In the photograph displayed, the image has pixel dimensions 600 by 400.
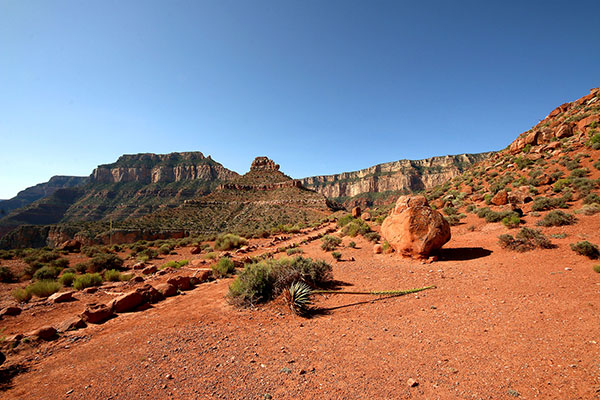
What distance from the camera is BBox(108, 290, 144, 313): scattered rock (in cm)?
670

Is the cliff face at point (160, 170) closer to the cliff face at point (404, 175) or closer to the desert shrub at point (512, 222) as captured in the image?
the cliff face at point (404, 175)

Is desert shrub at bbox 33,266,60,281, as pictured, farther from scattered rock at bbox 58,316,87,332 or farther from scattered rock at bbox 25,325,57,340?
scattered rock at bbox 25,325,57,340

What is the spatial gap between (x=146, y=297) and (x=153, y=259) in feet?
Result: 35.8

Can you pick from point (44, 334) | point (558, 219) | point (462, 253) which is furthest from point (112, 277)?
point (558, 219)

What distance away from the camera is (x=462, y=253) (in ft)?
30.3

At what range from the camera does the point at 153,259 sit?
651 inches

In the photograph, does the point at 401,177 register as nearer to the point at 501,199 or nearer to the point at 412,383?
the point at 501,199

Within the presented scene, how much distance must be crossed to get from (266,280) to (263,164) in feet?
277

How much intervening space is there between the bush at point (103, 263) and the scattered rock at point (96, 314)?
9.09 m

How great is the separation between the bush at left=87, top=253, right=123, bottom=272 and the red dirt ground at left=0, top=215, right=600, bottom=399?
775 cm

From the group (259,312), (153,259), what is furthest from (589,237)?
(153,259)

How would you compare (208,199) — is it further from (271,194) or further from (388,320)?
(388,320)

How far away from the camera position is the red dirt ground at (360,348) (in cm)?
311

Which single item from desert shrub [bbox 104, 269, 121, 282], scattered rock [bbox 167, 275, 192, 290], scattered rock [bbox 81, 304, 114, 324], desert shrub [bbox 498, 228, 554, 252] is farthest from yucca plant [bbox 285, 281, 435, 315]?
desert shrub [bbox 104, 269, 121, 282]
